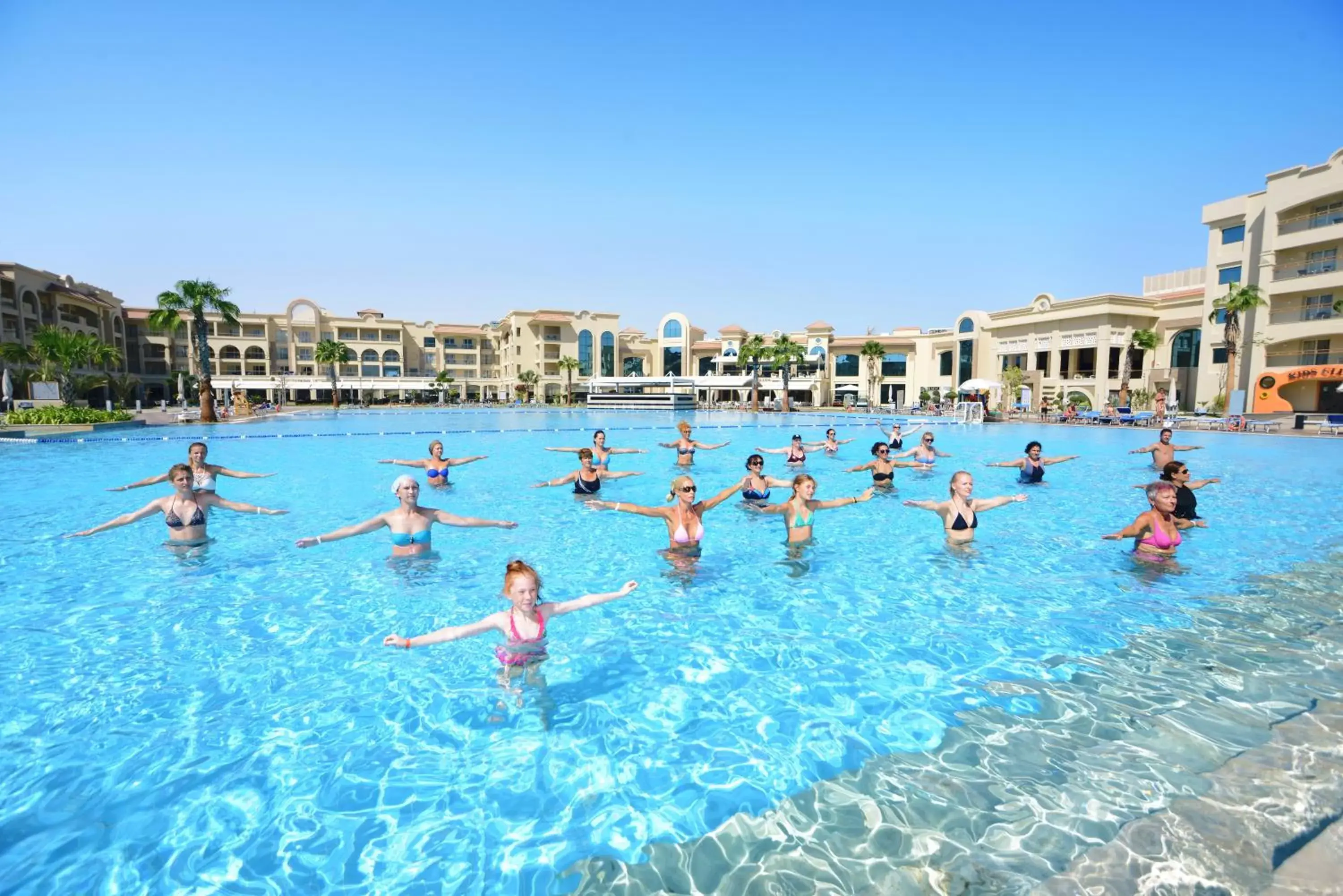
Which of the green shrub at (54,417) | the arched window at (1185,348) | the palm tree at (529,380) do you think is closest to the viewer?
the green shrub at (54,417)

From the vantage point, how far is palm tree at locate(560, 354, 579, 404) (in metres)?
74.3

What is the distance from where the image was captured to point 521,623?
15.2ft

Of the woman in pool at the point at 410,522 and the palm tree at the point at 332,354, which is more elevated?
the palm tree at the point at 332,354

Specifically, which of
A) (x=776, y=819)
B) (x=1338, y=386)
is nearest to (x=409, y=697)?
(x=776, y=819)

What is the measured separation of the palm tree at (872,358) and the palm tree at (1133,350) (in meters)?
21.5

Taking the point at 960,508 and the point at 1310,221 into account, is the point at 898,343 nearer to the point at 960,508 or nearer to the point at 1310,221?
the point at 1310,221

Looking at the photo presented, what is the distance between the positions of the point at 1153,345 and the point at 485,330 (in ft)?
239

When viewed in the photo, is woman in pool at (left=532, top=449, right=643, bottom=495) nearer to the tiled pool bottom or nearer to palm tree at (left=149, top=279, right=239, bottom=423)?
the tiled pool bottom

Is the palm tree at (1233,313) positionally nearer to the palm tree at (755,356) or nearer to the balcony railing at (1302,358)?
the balcony railing at (1302,358)

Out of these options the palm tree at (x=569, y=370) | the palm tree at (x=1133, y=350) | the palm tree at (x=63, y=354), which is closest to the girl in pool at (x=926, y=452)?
the palm tree at (x=1133, y=350)

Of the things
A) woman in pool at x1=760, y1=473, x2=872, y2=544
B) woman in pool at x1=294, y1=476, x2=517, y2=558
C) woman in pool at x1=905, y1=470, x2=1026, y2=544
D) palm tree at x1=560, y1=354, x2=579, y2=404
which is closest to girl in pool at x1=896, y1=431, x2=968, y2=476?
woman in pool at x1=905, y1=470, x2=1026, y2=544

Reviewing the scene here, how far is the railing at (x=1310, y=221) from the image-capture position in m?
33.2

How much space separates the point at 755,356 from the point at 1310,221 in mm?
36111

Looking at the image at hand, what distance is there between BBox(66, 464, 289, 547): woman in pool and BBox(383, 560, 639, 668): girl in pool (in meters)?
4.78
